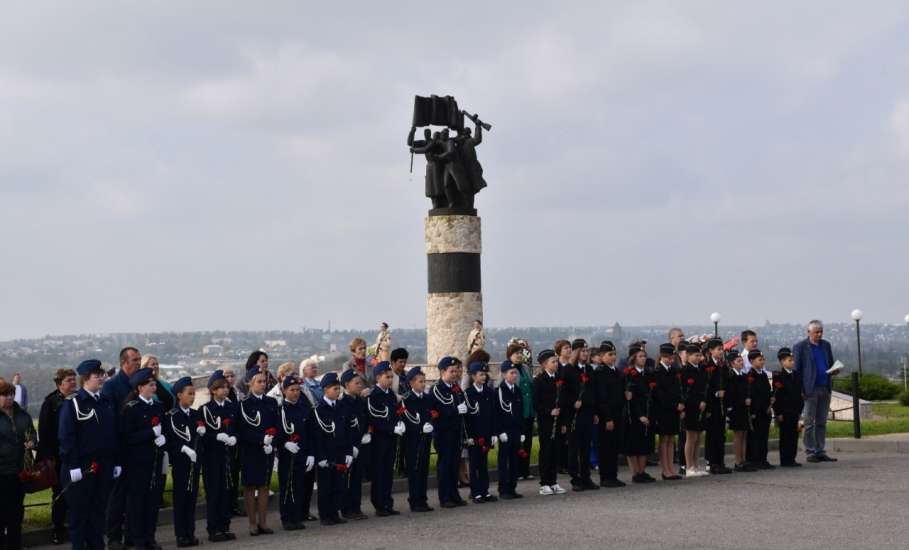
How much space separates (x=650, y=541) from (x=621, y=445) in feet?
16.7

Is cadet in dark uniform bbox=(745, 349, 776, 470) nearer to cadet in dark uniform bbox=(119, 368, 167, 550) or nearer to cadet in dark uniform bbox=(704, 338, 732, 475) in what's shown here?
cadet in dark uniform bbox=(704, 338, 732, 475)

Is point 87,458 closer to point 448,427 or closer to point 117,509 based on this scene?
point 117,509

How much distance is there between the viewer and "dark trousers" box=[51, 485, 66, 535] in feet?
42.8

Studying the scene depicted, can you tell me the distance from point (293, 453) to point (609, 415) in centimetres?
426

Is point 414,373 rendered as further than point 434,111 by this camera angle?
No

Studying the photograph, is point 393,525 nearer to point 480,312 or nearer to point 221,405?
point 221,405

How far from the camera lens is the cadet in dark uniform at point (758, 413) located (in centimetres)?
1781

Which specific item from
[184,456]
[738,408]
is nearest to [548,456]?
[738,408]

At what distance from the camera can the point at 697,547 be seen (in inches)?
436

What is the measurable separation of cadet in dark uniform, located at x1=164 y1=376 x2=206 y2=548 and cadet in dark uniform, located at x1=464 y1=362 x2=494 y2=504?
3.45 metres

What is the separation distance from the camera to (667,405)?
1672 cm

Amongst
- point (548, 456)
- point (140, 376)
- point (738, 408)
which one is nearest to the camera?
point (140, 376)

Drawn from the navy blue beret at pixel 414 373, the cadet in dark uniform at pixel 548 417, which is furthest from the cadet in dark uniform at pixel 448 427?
the cadet in dark uniform at pixel 548 417

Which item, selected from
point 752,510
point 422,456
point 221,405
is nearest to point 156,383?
point 221,405
